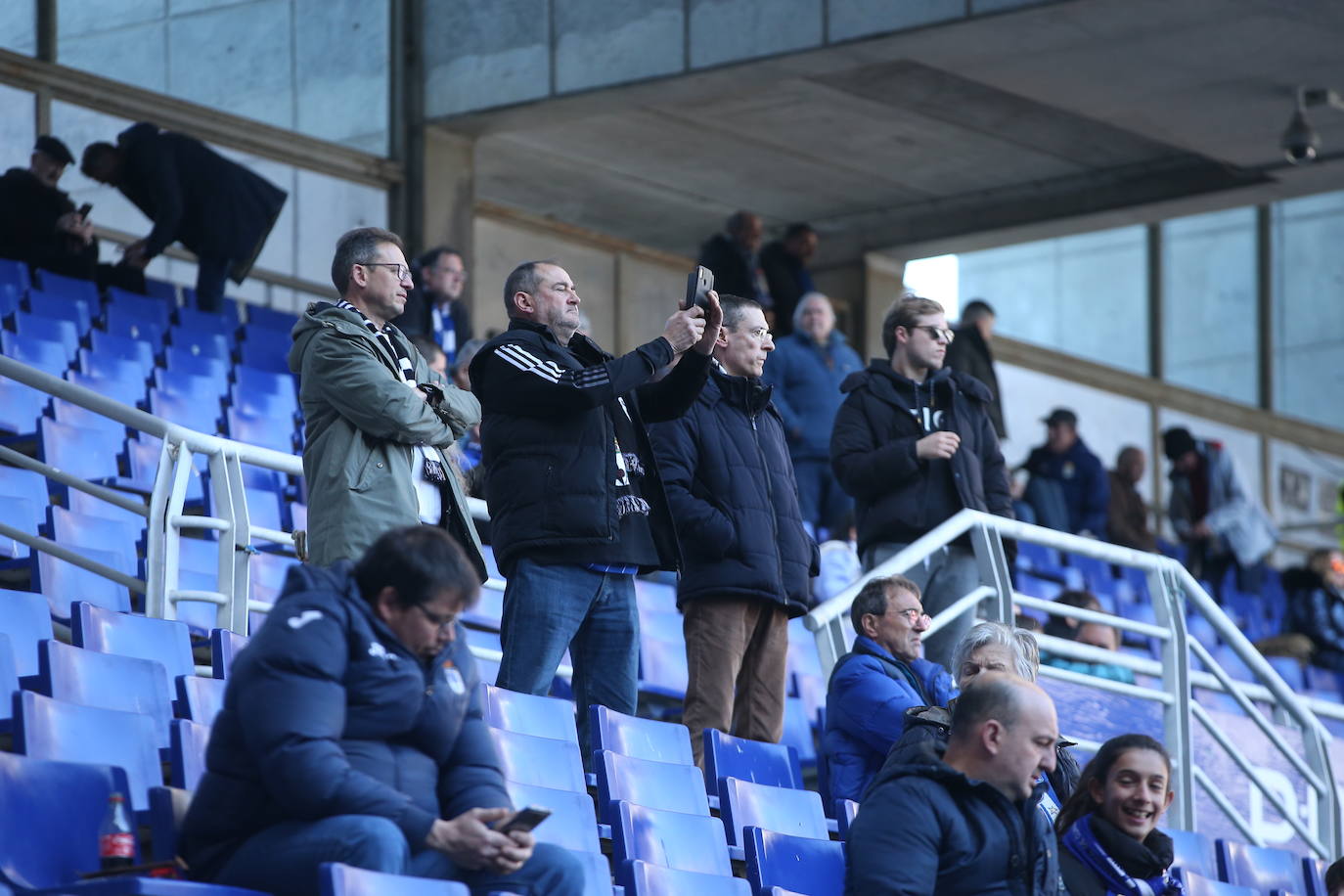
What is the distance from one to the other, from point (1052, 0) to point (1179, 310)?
27.6 feet

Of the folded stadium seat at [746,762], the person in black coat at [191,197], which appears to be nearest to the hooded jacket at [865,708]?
the folded stadium seat at [746,762]

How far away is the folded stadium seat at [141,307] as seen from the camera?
30.3 ft

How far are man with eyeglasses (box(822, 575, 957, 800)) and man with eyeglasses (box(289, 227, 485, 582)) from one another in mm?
1041

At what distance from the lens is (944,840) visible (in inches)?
163

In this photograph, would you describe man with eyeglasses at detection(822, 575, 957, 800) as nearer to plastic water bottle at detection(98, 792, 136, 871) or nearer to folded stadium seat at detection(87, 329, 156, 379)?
plastic water bottle at detection(98, 792, 136, 871)

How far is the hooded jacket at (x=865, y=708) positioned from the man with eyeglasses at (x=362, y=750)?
170cm

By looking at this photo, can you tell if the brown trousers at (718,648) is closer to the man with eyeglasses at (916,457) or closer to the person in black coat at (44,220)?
the man with eyeglasses at (916,457)

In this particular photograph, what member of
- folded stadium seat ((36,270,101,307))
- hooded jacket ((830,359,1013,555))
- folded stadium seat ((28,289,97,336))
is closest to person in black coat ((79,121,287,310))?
folded stadium seat ((36,270,101,307))

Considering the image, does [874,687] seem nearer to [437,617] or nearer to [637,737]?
[637,737]

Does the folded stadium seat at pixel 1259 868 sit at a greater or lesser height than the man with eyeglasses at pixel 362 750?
lesser

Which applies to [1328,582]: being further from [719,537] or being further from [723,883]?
[723,883]

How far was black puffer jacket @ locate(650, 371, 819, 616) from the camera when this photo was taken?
578cm

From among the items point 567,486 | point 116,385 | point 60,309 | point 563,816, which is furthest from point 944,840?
point 60,309

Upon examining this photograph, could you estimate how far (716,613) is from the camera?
581 centimetres
